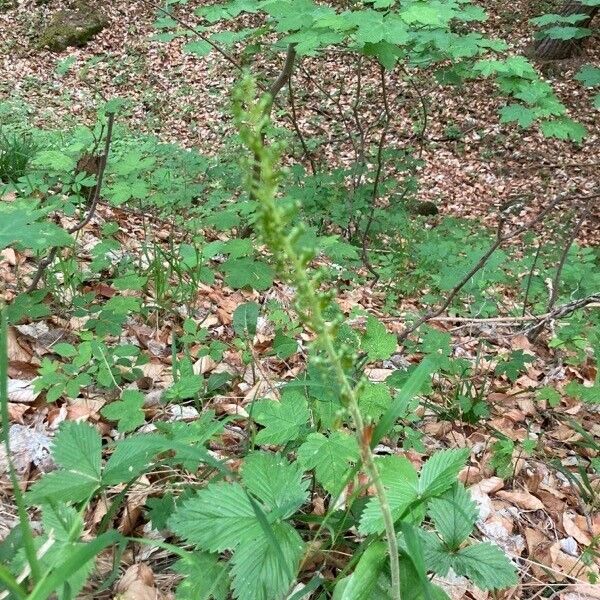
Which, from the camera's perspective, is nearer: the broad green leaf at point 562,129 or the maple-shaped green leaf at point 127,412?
the maple-shaped green leaf at point 127,412

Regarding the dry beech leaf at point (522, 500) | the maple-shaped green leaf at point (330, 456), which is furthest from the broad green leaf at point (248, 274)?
the dry beech leaf at point (522, 500)

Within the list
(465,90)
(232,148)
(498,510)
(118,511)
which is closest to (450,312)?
(498,510)

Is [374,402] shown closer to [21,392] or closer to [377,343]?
[377,343]

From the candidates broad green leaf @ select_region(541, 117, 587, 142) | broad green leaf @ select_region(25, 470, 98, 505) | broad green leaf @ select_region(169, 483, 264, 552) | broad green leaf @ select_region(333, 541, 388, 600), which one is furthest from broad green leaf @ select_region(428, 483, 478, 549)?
broad green leaf @ select_region(541, 117, 587, 142)

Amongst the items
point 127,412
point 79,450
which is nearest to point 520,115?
point 127,412

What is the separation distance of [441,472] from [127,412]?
36.5 inches

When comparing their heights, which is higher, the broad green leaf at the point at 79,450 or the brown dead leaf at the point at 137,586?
the broad green leaf at the point at 79,450

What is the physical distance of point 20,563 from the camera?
1.16m

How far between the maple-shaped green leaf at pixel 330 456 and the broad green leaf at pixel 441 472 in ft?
0.54

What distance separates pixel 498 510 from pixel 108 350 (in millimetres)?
1472

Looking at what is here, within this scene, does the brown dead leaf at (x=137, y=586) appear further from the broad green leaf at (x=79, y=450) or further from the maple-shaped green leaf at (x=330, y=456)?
the maple-shaped green leaf at (x=330, y=456)

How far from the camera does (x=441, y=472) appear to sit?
4.25 ft

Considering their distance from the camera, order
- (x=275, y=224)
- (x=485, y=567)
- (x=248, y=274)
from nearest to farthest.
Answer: (x=275, y=224) < (x=485, y=567) < (x=248, y=274)

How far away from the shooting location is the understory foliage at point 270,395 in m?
1.03
